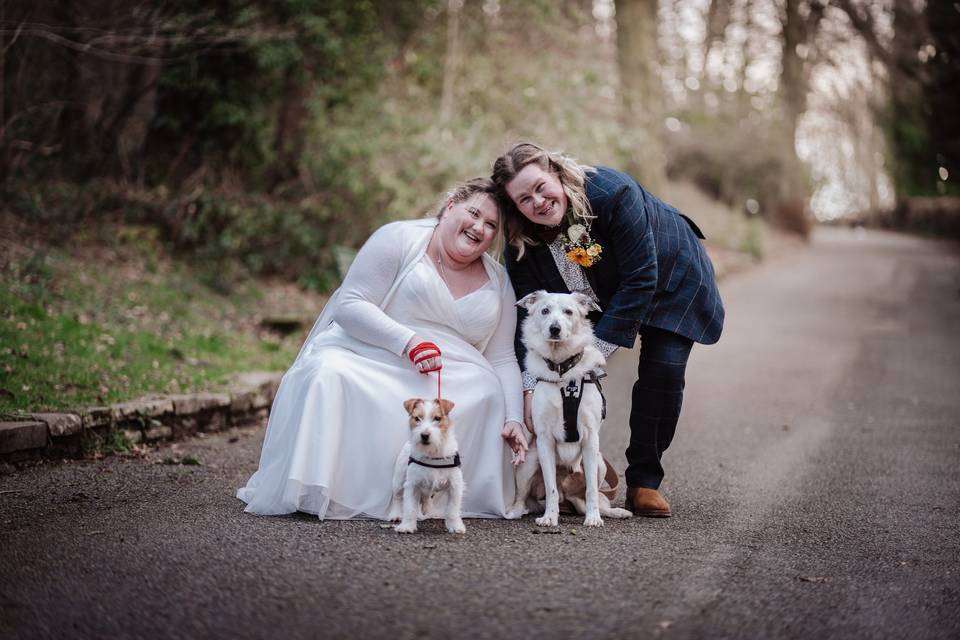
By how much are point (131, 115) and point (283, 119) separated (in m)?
2.23

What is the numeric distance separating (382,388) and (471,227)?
108 cm

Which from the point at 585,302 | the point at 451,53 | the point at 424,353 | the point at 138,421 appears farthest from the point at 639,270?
the point at 451,53

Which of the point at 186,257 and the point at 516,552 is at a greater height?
the point at 186,257

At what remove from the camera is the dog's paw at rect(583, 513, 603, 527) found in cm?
484

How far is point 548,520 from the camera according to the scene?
4836 mm

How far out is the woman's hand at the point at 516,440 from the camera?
506 cm

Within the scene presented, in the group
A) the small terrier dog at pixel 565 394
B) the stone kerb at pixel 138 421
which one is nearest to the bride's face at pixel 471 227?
the small terrier dog at pixel 565 394

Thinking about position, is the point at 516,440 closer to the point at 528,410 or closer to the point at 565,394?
the point at 528,410

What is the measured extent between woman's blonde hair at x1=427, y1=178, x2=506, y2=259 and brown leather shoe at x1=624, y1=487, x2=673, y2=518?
1.70 meters

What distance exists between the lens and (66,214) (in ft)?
37.9

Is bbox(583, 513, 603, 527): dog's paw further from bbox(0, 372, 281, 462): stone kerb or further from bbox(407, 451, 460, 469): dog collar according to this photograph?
bbox(0, 372, 281, 462): stone kerb

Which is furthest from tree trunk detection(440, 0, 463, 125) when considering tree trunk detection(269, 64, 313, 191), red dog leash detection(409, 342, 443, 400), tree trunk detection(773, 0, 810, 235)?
tree trunk detection(773, 0, 810, 235)

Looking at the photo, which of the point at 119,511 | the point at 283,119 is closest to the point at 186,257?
the point at 283,119

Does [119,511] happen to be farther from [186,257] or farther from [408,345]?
[186,257]
